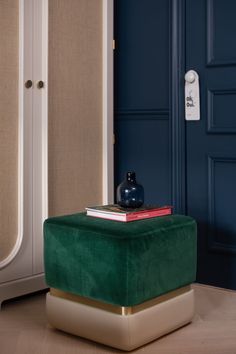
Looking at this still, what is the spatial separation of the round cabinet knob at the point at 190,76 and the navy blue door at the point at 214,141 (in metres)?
0.03

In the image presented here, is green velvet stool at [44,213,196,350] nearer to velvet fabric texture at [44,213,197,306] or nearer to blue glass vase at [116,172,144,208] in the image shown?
velvet fabric texture at [44,213,197,306]

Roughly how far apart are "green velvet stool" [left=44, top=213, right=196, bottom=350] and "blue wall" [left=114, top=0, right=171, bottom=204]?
32.6 inches

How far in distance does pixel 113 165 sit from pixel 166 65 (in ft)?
1.92

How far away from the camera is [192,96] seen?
2.75 metres

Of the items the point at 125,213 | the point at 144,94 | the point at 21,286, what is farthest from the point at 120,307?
the point at 144,94

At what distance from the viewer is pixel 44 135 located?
2547 mm

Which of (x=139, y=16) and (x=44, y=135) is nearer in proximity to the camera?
(x=44, y=135)

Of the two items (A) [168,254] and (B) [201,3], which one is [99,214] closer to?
(A) [168,254]

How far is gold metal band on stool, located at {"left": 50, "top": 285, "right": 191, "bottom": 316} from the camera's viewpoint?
1.88 m

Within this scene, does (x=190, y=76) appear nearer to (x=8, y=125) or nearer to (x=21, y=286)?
(x=8, y=125)

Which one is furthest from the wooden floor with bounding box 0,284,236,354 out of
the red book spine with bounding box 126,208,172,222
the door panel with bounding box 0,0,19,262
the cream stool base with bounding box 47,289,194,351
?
the red book spine with bounding box 126,208,172,222

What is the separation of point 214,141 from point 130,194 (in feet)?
2.55

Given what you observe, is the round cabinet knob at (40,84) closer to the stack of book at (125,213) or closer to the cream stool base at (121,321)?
the stack of book at (125,213)

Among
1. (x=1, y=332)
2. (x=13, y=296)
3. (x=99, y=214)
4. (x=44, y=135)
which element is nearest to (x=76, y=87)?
(x=44, y=135)
